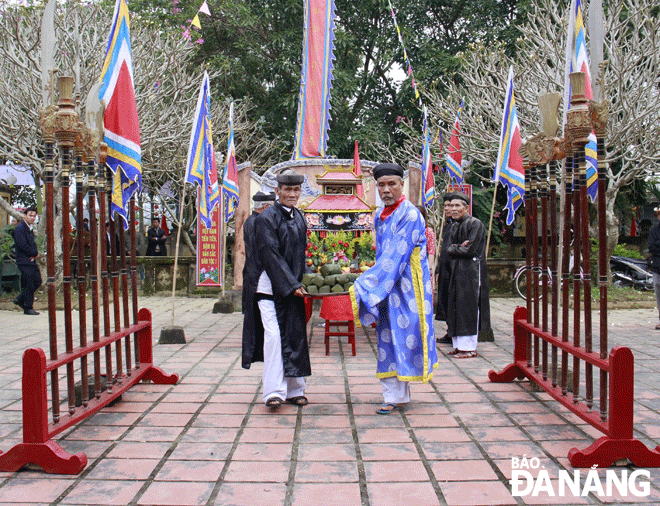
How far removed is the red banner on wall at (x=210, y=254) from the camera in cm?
1127

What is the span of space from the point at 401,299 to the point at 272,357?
99 cm

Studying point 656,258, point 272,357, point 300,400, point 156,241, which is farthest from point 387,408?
point 156,241

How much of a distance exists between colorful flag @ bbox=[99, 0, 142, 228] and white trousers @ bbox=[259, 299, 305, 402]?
1.29 meters

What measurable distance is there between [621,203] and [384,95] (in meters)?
7.51

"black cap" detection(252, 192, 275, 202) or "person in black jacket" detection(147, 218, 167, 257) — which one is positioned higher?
"black cap" detection(252, 192, 275, 202)

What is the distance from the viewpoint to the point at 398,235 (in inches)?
161

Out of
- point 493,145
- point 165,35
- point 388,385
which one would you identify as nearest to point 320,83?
point 493,145

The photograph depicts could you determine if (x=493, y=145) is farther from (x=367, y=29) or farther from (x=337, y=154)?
(x=367, y=29)

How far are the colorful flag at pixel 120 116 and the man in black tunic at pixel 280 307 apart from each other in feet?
3.21

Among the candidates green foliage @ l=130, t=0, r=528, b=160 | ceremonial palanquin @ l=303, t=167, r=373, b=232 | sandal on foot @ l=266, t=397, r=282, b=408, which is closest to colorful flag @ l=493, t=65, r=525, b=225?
ceremonial palanquin @ l=303, t=167, r=373, b=232

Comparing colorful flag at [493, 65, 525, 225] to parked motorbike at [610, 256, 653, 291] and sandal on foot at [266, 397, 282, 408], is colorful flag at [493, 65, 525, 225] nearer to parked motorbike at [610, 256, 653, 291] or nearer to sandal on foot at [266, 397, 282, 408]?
sandal on foot at [266, 397, 282, 408]

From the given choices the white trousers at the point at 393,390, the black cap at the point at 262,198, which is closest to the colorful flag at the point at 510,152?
the black cap at the point at 262,198

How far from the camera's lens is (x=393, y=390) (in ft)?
13.6

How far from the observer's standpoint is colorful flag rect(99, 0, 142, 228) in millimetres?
4098
